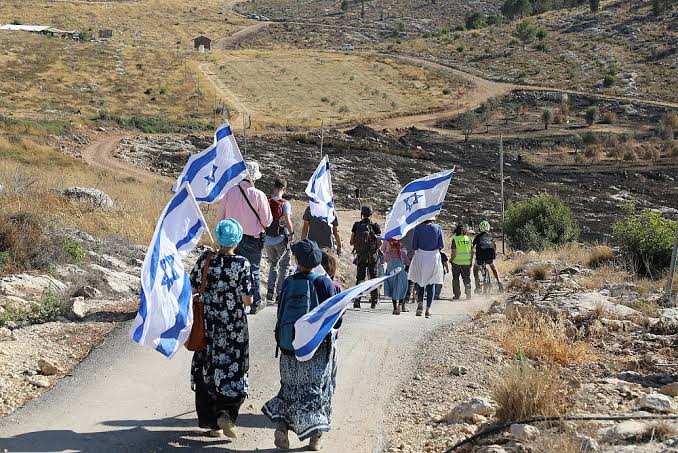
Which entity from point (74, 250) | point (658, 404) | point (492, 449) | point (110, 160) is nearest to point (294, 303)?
point (492, 449)

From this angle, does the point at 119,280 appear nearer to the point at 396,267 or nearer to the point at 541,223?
the point at 396,267

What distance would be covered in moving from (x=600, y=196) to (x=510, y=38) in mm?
48302

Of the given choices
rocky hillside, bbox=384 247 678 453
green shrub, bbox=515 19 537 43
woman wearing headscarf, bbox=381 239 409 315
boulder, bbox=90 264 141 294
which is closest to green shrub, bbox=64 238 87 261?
boulder, bbox=90 264 141 294

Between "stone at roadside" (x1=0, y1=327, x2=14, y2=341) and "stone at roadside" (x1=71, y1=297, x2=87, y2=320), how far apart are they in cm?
123

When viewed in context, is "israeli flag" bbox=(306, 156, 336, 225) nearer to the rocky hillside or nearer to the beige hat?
the beige hat

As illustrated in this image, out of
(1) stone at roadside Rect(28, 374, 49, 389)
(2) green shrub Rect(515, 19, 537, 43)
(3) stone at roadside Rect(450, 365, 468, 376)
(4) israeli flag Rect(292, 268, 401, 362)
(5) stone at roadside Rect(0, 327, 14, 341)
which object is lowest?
(3) stone at roadside Rect(450, 365, 468, 376)

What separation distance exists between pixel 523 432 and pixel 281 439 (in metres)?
1.78

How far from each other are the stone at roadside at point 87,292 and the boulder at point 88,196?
586 cm

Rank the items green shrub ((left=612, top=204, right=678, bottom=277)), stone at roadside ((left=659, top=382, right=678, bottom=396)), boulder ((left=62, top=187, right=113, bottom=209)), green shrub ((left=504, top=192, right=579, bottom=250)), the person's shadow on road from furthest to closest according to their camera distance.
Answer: green shrub ((left=504, top=192, right=579, bottom=250)), green shrub ((left=612, top=204, right=678, bottom=277)), boulder ((left=62, top=187, right=113, bottom=209)), stone at roadside ((left=659, top=382, right=678, bottom=396)), the person's shadow on road

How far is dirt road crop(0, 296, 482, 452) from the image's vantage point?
685 cm

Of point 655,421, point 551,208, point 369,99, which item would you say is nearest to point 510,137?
point 369,99

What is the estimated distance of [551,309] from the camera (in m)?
11.2

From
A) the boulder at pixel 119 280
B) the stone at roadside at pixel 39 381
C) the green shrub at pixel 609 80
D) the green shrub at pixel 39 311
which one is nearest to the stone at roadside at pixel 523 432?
the stone at roadside at pixel 39 381

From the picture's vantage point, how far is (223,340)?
6.94 m
